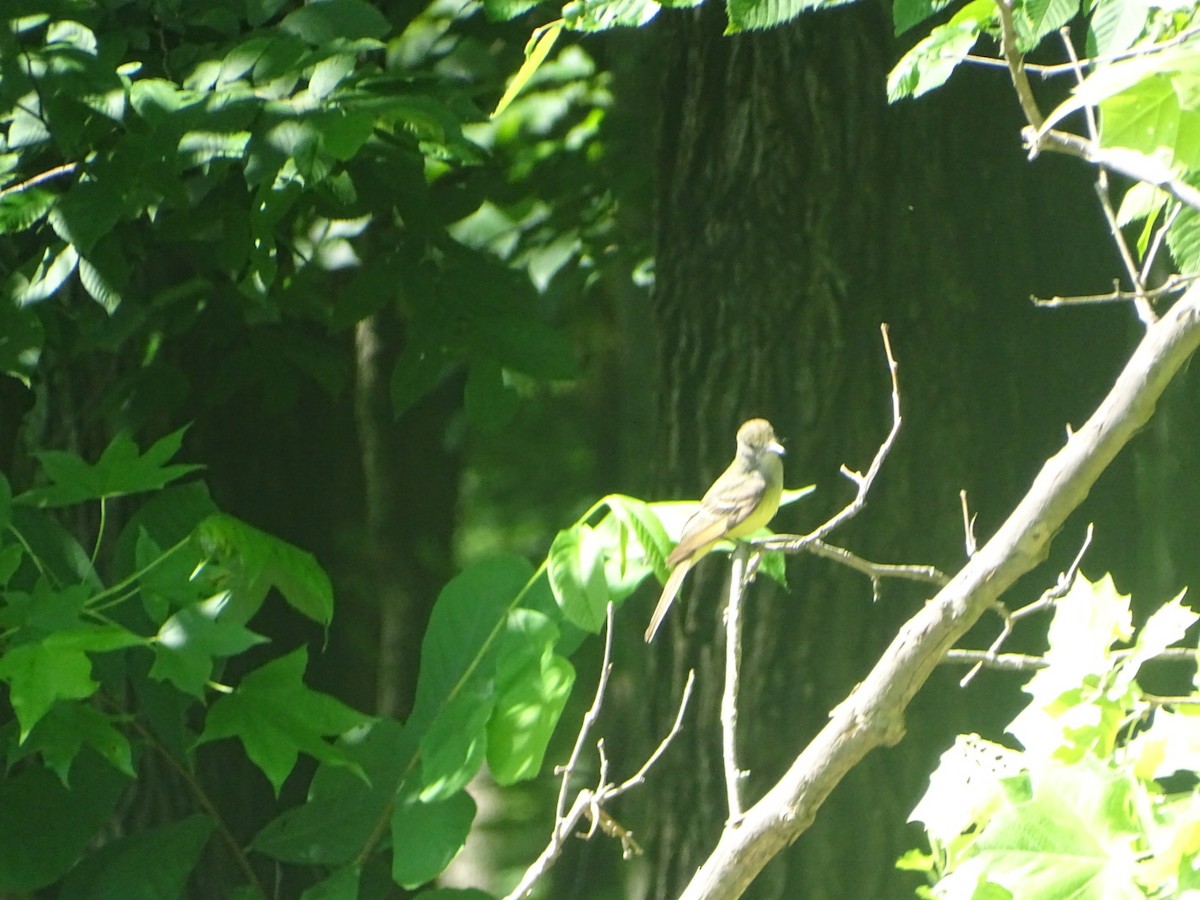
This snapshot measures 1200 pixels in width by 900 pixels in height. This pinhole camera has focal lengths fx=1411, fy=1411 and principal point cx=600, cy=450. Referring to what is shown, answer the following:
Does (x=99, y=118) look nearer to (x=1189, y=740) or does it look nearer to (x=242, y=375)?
(x=242, y=375)

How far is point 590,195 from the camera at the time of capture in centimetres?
421

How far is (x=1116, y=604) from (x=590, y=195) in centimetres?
282

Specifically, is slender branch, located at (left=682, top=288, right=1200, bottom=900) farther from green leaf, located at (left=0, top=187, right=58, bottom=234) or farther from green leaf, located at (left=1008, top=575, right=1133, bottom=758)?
green leaf, located at (left=0, top=187, right=58, bottom=234)

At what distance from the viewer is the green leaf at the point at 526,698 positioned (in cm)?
250

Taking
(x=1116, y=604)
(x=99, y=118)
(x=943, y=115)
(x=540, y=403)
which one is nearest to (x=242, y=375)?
(x=99, y=118)

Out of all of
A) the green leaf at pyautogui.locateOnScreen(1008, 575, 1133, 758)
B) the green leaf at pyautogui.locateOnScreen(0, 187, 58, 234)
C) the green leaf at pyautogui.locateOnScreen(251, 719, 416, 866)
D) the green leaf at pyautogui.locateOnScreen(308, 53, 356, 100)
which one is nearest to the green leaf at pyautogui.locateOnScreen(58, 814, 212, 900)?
the green leaf at pyautogui.locateOnScreen(251, 719, 416, 866)

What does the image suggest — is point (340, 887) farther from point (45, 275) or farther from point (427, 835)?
point (45, 275)

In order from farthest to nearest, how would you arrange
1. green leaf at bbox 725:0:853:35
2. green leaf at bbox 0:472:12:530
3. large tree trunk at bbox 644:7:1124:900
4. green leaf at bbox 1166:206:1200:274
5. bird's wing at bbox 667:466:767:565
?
large tree trunk at bbox 644:7:1124:900 → bird's wing at bbox 667:466:767:565 → green leaf at bbox 0:472:12:530 → green leaf at bbox 725:0:853:35 → green leaf at bbox 1166:206:1200:274

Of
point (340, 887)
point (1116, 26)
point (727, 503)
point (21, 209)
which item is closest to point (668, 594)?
point (727, 503)

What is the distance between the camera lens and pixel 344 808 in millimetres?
2994

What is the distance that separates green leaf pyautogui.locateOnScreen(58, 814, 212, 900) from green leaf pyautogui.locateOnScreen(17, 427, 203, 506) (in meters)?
0.77

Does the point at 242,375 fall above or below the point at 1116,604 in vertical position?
below

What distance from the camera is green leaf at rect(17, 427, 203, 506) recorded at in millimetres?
2650

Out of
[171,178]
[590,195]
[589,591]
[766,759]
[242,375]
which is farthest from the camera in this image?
[590,195]
